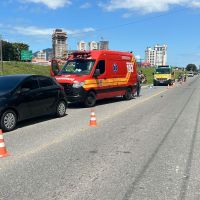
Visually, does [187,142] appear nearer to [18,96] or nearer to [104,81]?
[18,96]

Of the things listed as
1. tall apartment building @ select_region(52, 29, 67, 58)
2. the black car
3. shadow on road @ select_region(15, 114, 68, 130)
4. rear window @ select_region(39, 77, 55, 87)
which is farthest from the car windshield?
tall apartment building @ select_region(52, 29, 67, 58)

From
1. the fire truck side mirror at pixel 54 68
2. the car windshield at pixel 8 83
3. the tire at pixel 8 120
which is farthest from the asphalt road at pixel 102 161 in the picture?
the fire truck side mirror at pixel 54 68

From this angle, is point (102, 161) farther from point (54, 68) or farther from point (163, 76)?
point (163, 76)

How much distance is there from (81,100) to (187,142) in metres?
7.86

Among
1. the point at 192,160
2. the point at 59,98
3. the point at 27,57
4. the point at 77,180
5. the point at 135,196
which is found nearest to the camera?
Answer: the point at 135,196

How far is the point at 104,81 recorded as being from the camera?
17047 millimetres

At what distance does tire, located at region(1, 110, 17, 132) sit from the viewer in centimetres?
959

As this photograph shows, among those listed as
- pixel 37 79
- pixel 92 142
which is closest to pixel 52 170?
pixel 92 142

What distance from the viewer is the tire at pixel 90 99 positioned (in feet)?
52.3

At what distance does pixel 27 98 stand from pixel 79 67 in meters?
6.35

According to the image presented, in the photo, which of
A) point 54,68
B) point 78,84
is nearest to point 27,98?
point 78,84

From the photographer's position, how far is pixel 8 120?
9.74m

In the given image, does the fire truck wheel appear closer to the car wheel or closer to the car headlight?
the car headlight

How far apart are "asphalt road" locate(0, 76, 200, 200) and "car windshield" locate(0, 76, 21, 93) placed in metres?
1.15
